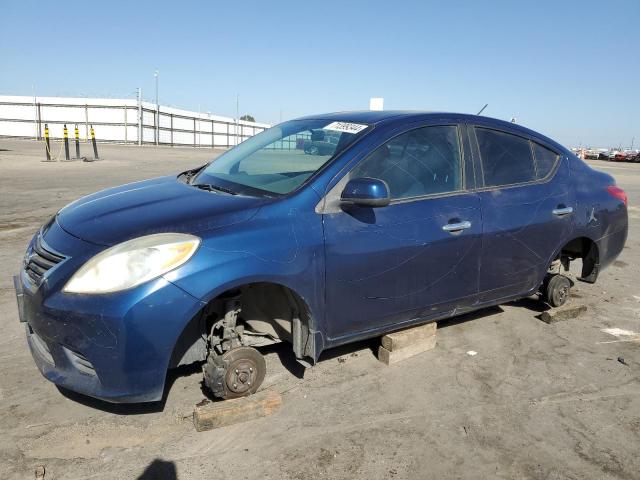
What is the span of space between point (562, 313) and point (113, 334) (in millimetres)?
3716

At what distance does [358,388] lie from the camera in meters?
3.18

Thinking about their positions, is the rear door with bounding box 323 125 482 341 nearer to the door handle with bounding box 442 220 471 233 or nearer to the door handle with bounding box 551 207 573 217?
the door handle with bounding box 442 220 471 233

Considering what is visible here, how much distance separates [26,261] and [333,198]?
5.87 ft

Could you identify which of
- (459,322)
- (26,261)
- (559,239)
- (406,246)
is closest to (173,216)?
(26,261)

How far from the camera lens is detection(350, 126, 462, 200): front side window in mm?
3203

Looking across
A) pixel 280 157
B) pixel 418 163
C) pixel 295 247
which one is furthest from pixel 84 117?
pixel 295 247

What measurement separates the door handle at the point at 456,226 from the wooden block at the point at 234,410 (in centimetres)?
152

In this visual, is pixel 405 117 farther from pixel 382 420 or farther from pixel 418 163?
pixel 382 420

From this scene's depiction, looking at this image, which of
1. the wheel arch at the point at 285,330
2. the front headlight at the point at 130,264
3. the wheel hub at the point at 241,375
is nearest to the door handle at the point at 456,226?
the wheel arch at the point at 285,330

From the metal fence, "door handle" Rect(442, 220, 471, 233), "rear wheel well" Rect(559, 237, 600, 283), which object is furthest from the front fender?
the metal fence

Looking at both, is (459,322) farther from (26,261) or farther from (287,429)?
(26,261)

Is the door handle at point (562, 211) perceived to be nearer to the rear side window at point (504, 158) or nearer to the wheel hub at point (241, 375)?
the rear side window at point (504, 158)

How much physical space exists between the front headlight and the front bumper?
45mm

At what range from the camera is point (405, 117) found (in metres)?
3.45
